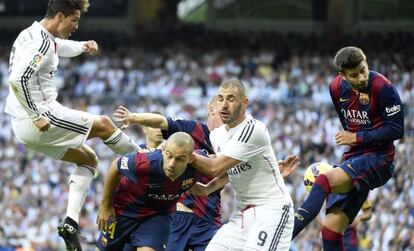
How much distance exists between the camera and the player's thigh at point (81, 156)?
916 centimetres

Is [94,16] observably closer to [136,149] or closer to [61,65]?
[61,65]

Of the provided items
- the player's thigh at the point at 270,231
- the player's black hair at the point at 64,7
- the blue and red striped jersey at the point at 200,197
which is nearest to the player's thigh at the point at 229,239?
the player's thigh at the point at 270,231

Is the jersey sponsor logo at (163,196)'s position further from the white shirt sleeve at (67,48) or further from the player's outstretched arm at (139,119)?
the white shirt sleeve at (67,48)

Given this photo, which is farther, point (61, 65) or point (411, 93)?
point (61, 65)

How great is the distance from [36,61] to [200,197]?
2.15 m

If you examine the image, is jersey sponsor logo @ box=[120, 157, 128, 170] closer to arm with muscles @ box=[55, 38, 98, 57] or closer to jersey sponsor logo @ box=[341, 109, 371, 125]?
arm with muscles @ box=[55, 38, 98, 57]

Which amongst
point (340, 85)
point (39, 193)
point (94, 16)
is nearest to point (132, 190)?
point (340, 85)

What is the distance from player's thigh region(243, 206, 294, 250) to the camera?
27.1ft

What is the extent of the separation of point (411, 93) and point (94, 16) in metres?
12.4

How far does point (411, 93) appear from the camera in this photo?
66.1 feet

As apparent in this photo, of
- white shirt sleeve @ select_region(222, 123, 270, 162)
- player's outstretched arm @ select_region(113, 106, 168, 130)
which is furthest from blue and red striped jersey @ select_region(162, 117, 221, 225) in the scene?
white shirt sleeve @ select_region(222, 123, 270, 162)

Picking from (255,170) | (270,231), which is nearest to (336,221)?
(270,231)

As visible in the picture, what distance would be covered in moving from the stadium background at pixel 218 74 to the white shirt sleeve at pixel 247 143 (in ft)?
21.6

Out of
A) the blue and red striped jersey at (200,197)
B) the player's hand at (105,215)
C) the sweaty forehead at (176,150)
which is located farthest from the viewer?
the blue and red striped jersey at (200,197)
